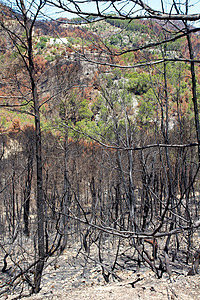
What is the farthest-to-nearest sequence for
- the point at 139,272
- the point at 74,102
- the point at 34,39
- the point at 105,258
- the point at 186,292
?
the point at 74,102 → the point at 105,258 → the point at 34,39 → the point at 139,272 → the point at 186,292

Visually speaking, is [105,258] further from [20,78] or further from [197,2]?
[197,2]

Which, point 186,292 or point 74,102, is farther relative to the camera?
point 74,102

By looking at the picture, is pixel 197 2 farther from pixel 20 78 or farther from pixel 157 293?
pixel 20 78

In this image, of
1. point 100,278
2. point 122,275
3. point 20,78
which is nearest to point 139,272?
point 122,275

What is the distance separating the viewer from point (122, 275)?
4555mm

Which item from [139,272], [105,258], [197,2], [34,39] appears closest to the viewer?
[197,2]

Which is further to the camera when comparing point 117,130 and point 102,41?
point 117,130

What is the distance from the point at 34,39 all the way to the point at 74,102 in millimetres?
4221

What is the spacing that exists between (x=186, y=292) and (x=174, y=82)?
352 centimetres

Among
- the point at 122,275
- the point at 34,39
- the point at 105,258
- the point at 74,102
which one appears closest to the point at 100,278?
the point at 122,275

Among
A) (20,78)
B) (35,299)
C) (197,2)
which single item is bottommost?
(35,299)

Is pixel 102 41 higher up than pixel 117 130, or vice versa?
pixel 102 41

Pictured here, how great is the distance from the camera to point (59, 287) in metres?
4.48

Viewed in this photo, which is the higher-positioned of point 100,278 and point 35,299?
point 35,299
